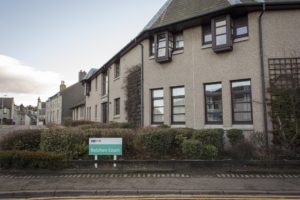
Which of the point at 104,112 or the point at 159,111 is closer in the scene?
the point at 159,111

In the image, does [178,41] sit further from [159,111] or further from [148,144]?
[148,144]

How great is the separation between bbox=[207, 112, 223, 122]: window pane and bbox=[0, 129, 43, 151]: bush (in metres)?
8.01

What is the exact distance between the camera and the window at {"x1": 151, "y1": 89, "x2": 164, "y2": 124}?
16734 millimetres

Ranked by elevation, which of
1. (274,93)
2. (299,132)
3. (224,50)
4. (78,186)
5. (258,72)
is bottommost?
(78,186)

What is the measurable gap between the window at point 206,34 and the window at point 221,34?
71 centimetres

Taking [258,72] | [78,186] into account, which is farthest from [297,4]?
[78,186]

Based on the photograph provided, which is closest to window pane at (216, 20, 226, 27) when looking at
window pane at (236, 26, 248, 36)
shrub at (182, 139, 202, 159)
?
window pane at (236, 26, 248, 36)

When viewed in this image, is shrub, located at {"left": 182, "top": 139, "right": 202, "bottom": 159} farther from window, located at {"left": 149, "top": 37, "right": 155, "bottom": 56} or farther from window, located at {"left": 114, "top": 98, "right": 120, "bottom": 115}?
→ window, located at {"left": 114, "top": 98, "right": 120, "bottom": 115}

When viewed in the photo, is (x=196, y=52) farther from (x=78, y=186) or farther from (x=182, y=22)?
(x=78, y=186)

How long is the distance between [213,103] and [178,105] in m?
2.12

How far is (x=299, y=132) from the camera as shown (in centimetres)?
1123

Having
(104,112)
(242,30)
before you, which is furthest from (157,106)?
(104,112)

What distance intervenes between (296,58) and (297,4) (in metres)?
2.40

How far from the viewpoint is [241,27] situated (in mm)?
13844
